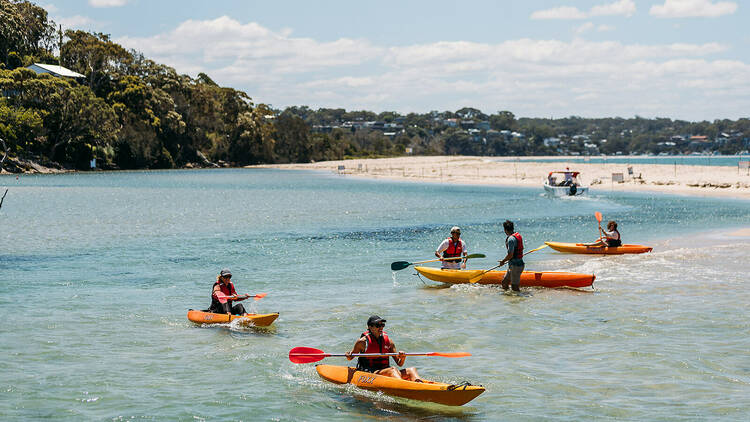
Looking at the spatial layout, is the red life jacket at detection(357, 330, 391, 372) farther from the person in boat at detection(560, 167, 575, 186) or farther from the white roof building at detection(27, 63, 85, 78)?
the white roof building at detection(27, 63, 85, 78)

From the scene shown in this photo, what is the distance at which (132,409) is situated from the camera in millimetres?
10977

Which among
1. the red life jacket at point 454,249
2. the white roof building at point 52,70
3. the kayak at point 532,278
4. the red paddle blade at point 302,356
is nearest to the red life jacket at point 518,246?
the kayak at point 532,278

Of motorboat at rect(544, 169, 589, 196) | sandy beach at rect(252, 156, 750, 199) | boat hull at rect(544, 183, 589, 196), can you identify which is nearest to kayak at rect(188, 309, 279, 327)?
motorboat at rect(544, 169, 589, 196)

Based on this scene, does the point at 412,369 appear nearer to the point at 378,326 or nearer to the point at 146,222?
the point at 378,326

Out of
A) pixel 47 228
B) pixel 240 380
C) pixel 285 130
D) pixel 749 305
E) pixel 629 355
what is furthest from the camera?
pixel 285 130

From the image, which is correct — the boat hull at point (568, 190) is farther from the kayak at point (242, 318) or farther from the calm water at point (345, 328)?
the kayak at point (242, 318)

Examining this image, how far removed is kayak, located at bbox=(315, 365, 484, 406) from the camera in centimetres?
1033

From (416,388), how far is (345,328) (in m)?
5.64

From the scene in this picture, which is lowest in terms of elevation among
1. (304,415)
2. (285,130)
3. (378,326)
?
(304,415)

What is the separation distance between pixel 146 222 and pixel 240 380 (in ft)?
100

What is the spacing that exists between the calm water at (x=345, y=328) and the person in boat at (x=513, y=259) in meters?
0.62

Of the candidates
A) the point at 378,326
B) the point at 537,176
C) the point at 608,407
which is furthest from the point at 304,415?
the point at 537,176

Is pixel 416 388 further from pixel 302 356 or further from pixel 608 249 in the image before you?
pixel 608 249

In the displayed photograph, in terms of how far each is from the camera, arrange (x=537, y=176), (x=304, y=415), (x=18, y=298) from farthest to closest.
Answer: (x=537, y=176)
(x=18, y=298)
(x=304, y=415)
